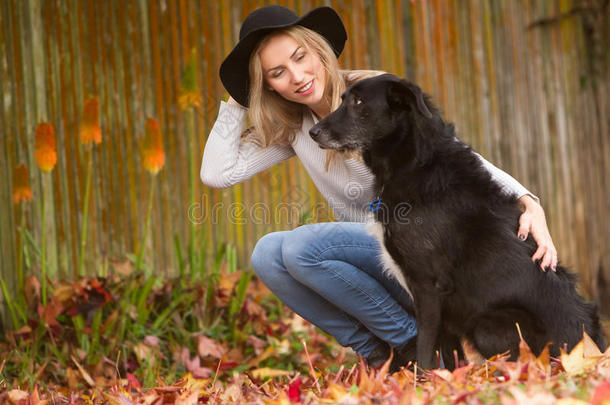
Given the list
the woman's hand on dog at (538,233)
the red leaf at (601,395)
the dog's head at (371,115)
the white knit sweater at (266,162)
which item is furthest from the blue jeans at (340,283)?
the red leaf at (601,395)

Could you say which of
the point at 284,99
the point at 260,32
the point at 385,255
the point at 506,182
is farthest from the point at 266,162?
the point at 506,182

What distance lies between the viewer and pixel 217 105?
4.05 metres

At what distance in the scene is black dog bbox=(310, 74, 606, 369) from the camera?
2.07 m

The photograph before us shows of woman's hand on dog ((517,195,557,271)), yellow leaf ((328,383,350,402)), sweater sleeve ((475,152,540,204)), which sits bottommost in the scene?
yellow leaf ((328,383,350,402))

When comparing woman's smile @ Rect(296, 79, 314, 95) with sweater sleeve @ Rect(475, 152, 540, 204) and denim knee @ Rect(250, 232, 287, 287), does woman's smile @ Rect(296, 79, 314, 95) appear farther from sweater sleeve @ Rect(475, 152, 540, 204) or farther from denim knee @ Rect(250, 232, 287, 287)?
sweater sleeve @ Rect(475, 152, 540, 204)

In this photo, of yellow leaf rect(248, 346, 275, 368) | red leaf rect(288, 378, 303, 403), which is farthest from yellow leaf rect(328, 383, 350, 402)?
yellow leaf rect(248, 346, 275, 368)

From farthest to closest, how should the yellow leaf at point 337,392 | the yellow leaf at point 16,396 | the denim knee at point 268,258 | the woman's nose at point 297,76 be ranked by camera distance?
1. the denim knee at point 268,258
2. the woman's nose at point 297,76
3. the yellow leaf at point 16,396
4. the yellow leaf at point 337,392

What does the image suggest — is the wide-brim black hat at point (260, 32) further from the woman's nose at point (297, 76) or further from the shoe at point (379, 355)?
the shoe at point (379, 355)

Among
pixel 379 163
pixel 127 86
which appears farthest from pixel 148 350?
pixel 127 86

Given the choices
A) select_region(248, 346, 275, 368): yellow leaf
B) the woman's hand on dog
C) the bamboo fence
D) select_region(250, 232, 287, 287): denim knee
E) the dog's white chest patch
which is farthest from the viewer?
the bamboo fence

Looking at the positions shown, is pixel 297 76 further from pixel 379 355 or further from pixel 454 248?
pixel 379 355

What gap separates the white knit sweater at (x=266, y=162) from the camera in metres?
2.77

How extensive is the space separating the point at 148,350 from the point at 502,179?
1.86m

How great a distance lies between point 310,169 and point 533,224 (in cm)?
107
